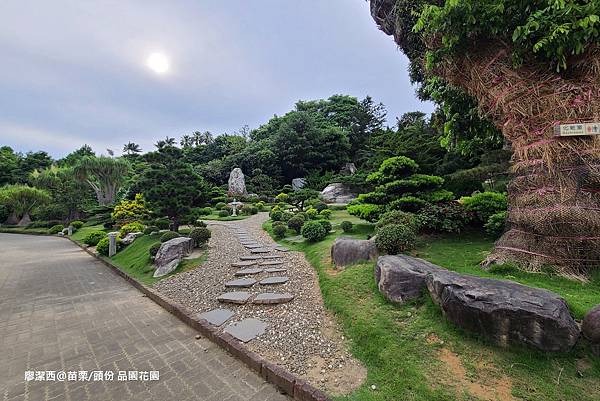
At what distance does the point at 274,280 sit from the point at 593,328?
3956 mm

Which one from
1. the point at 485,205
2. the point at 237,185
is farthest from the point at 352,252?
the point at 237,185

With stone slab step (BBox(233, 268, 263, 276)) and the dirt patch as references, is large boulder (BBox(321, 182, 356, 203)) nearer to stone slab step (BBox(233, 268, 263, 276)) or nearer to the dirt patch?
stone slab step (BBox(233, 268, 263, 276))

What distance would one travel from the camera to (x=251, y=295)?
4.24m

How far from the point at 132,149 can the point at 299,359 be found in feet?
186

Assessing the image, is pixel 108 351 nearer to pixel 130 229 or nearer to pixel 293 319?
pixel 293 319

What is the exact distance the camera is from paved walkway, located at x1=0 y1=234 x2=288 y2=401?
2352 mm

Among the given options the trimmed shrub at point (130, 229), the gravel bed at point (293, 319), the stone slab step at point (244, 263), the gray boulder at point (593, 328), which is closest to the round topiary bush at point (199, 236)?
the gravel bed at point (293, 319)

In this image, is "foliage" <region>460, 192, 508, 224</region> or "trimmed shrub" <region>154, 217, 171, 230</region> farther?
"trimmed shrub" <region>154, 217, 171, 230</region>

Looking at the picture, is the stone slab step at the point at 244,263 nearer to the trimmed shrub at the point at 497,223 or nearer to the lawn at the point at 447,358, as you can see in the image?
the lawn at the point at 447,358

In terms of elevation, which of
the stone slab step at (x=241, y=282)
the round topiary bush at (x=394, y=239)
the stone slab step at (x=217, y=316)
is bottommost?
the stone slab step at (x=217, y=316)

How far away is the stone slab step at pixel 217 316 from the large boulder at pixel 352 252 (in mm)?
2205

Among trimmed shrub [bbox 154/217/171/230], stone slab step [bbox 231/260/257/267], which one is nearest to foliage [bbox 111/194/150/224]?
trimmed shrub [bbox 154/217/171/230]

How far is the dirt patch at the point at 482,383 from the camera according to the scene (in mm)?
1888

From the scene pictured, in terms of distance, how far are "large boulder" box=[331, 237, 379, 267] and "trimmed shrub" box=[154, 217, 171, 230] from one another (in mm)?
8085
